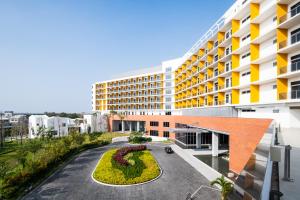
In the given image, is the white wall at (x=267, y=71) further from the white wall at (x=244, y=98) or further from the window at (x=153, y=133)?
the window at (x=153, y=133)

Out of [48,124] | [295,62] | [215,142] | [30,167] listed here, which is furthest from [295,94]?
[48,124]

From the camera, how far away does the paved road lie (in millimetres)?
20484

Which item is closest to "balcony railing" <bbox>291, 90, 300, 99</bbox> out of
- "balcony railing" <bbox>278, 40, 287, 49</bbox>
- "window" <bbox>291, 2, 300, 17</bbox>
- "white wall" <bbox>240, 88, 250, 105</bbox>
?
"balcony railing" <bbox>278, 40, 287, 49</bbox>

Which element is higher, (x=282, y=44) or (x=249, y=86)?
(x=282, y=44)

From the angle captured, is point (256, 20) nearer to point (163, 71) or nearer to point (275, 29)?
point (275, 29)

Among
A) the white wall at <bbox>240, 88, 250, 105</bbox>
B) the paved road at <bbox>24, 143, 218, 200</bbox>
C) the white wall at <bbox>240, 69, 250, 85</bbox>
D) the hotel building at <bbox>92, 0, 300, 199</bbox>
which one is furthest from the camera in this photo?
the white wall at <bbox>240, 69, 250, 85</bbox>

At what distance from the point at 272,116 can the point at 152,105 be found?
60.5 meters

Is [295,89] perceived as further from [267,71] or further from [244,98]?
[244,98]

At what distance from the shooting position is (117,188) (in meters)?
22.6

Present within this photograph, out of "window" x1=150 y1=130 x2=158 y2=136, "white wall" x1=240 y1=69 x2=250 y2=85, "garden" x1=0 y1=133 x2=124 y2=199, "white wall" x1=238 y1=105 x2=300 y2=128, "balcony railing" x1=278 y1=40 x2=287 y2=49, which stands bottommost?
"window" x1=150 y1=130 x2=158 y2=136

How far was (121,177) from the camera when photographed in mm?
25203

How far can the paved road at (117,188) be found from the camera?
20.5 meters

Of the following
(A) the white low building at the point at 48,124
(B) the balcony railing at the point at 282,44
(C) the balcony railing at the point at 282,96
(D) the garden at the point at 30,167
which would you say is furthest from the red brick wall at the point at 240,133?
(A) the white low building at the point at 48,124

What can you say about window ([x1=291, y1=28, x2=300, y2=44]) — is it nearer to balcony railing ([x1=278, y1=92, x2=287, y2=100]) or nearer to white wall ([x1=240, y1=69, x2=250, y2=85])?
balcony railing ([x1=278, y1=92, x2=287, y2=100])
